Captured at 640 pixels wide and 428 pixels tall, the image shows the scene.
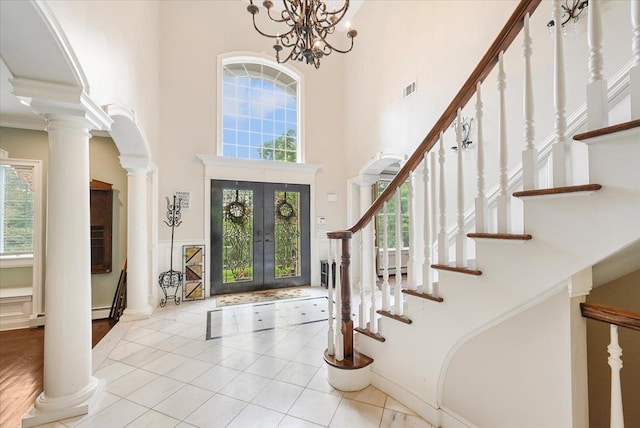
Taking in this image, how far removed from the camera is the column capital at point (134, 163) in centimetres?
357

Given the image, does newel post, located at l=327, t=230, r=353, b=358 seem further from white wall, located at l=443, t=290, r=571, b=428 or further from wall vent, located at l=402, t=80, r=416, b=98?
wall vent, located at l=402, t=80, r=416, b=98

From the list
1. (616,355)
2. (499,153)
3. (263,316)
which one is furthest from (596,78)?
(263,316)

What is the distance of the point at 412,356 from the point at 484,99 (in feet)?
8.96

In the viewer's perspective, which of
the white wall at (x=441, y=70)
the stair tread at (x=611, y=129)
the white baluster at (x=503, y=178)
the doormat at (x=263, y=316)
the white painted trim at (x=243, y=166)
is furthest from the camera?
the white painted trim at (x=243, y=166)

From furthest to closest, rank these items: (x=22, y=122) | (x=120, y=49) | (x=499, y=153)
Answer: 1. (x=22, y=122)
2. (x=120, y=49)
3. (x=499, y=153)

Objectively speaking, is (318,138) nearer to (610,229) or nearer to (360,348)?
(360,348)

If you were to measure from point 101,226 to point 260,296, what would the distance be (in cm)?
269

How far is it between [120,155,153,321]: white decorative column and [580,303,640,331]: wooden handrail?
4.41 m

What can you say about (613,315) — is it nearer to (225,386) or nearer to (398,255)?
(398,255)

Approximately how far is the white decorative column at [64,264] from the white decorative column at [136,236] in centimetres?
181

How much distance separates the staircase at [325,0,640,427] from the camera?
1011mm

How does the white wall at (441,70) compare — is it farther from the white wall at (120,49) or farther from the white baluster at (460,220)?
the white wall at (120,49)

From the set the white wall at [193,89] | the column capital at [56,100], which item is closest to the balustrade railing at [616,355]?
the column capital at [56,100]

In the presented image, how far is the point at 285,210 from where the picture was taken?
5.55 meters
